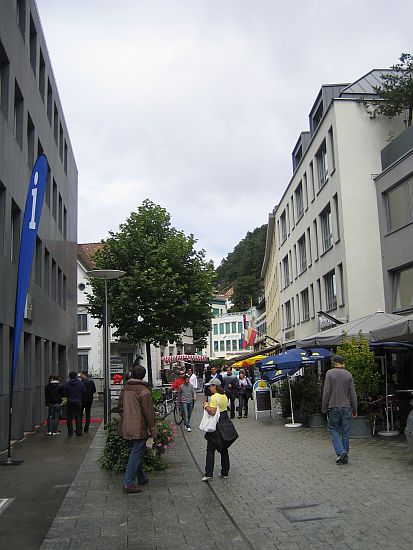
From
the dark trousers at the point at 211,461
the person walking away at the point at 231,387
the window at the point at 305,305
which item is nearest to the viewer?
the dark trousers at the point at 211,461

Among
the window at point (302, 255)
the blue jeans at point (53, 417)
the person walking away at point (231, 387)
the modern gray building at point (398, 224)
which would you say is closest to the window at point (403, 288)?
the modern gray building at point (398, 224)

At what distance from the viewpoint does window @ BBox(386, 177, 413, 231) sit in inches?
901

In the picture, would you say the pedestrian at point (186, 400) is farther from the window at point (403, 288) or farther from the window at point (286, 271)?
the window at point (286, 271)

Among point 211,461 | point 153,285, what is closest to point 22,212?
point 211,461

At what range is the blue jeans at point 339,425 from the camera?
10375 millimetres

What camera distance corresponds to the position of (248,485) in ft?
29.6

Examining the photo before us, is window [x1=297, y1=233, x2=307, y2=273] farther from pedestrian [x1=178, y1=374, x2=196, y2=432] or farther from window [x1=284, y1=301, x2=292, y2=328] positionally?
pedestrian [x1=178, y1=374, x2=196, y2=432]

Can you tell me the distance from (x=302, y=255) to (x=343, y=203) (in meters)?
12.6

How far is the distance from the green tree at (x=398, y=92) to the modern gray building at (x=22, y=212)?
14361 mm

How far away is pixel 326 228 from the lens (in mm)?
33625

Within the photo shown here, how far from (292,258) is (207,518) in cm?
→ 3772

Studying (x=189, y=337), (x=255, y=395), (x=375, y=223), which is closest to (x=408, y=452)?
(x=255, y=395)

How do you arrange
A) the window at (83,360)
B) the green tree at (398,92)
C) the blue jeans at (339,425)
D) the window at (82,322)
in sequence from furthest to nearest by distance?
the window at (82,322) < the window at (83,360) < the green tree at (398,92) < the blue jeans at (339,425)

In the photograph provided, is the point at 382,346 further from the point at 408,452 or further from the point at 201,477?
the point at 201,477
